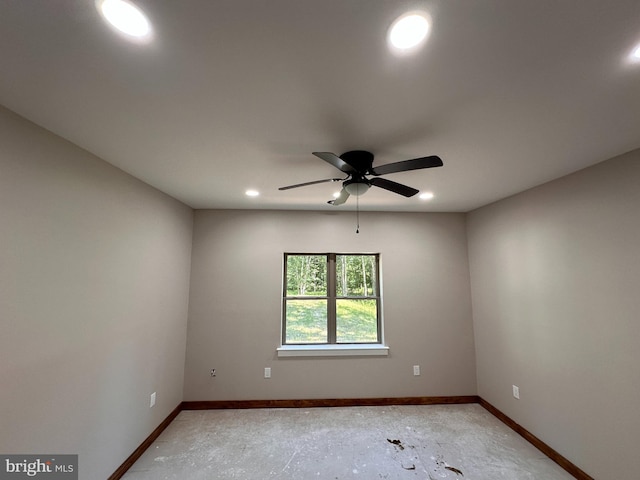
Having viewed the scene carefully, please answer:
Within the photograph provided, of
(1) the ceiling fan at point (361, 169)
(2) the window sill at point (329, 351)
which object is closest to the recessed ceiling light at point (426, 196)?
(1) the ceiling fan at point (361, 169)

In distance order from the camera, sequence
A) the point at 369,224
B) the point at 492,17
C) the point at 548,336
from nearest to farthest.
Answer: the point at 492,17
the point at 548,336
the point at 369,224

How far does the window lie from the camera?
3680mm

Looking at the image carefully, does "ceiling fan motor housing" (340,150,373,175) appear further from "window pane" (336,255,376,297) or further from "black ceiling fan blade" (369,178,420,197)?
"window pane" (336,255,376,297)

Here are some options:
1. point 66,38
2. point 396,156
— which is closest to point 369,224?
point 396,156

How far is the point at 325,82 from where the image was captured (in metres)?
1.22

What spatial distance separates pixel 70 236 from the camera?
70.7 inches

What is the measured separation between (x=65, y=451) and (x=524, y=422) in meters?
3.97

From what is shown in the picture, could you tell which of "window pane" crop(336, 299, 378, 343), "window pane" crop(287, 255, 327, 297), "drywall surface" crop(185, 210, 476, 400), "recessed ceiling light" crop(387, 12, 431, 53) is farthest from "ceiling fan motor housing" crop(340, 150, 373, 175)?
"window pane" crop(336, 299, 378, 343)

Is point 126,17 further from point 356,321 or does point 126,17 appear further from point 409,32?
point 356,321

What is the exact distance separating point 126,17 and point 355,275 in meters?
3.41

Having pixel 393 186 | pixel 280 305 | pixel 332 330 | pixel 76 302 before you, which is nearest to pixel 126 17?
pixel 393 186

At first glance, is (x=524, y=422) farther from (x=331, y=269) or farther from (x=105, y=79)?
(x=105, y=79)

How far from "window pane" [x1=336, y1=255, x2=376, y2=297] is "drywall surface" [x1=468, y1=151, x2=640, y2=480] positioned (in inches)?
60.3

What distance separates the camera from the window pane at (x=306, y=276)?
12.3ft
